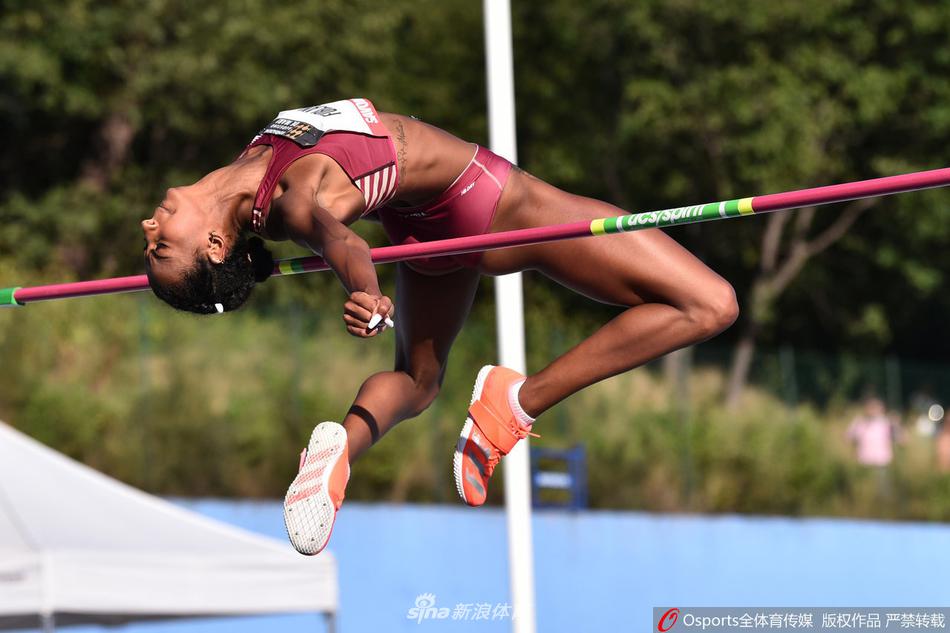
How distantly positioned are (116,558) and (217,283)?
308cm

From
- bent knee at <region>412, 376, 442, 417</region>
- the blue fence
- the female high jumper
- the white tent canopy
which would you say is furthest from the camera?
the blue fence

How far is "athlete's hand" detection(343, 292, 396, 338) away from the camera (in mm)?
3711

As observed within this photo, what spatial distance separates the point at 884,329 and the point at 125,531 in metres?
18.5

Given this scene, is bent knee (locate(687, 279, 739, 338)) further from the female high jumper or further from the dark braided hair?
the dark braided hair

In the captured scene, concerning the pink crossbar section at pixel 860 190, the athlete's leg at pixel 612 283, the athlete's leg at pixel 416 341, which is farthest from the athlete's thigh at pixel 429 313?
the pink crossbar section at pixel 860 190

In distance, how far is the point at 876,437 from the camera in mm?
14617

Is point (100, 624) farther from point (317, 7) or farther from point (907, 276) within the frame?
point (907, 276)

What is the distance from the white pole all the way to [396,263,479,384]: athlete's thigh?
4.76ft

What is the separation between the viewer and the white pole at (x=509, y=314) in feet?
20.2

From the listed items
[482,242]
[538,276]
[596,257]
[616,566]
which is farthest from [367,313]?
[538,276]

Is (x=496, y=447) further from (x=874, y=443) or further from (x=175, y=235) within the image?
(x=874, y=443)

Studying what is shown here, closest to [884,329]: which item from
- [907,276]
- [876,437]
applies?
[907,276]

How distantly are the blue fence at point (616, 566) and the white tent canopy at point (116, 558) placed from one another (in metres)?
2.02

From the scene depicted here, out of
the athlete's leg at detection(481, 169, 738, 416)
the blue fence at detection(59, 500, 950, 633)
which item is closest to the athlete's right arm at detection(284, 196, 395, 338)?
the athlete's leg at detection(481, 169, 738, 416)
